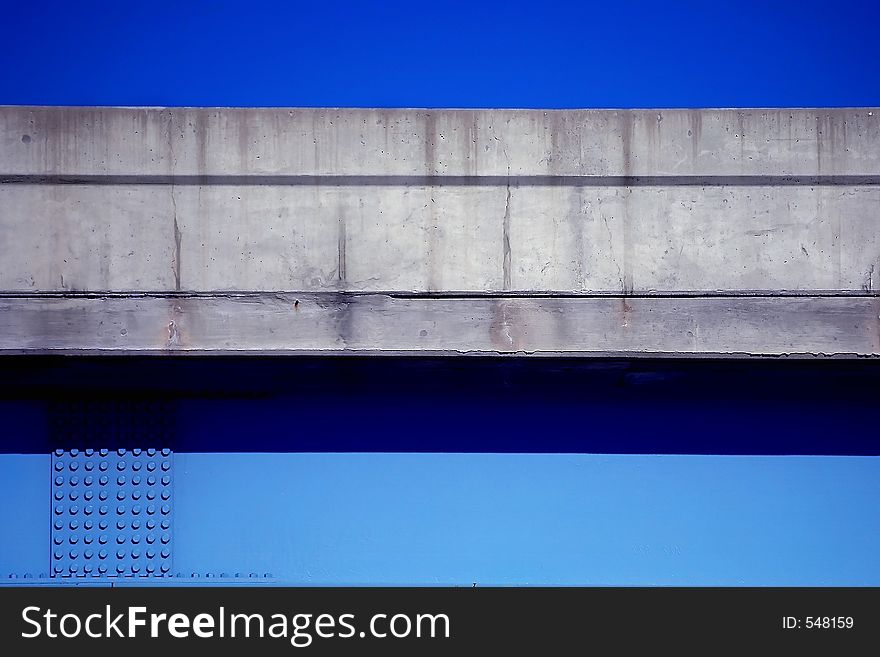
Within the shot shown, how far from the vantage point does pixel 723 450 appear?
3994mm

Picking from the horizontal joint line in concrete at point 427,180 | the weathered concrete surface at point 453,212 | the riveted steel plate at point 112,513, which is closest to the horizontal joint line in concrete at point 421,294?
the weathered concrete surface at point 453,212

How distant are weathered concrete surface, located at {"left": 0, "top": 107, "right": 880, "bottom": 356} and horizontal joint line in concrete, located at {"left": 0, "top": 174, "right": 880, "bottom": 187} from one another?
14 mm

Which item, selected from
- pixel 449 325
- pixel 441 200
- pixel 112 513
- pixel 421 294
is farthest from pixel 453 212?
pixel 112 513

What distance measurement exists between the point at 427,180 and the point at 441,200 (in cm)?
17

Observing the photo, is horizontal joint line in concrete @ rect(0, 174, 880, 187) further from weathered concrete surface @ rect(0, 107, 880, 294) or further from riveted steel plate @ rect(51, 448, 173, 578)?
riveted steel plate @ rect(51, 448, 173, 578)

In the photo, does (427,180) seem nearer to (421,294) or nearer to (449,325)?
(421,294)

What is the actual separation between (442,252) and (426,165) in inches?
23.9

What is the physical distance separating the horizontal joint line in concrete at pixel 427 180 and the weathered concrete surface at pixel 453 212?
0.04ft

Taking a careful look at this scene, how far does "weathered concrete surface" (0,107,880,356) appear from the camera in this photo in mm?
3715

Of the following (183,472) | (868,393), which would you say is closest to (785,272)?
(868,393)

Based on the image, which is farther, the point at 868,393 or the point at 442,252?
the point at 868,393

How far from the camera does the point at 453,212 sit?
12.4ft
